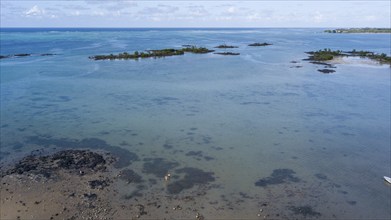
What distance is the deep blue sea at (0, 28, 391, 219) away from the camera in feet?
58.8

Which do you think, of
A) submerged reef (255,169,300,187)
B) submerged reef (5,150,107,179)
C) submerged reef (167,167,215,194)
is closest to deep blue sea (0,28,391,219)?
submerged reef (255,169,300,187)

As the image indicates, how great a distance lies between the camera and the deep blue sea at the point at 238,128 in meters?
17.9

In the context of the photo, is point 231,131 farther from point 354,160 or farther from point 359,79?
point 359,79

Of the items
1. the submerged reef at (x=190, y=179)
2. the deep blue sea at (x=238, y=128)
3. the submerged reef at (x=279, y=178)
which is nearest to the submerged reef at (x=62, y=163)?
the deep blue sea at (x=238, y=128)

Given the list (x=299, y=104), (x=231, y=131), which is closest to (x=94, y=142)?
(x=231, y=131)

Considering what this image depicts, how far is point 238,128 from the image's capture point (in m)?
27.3

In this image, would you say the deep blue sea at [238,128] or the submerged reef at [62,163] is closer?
the deep blue sea at [238,128]

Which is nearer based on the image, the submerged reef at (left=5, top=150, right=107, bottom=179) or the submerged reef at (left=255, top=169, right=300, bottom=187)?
the submerged reef at (left=255, top=169, right=300, bottom=187)

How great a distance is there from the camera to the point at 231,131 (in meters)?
26.6

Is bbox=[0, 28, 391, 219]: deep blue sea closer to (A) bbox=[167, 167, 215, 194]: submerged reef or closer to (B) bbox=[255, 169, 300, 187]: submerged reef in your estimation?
(B) bbox=[255, 169, 300, 187]: submerged reef

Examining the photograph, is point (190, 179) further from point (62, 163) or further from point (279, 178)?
point (62, 163)

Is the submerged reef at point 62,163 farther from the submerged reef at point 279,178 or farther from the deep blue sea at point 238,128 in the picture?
the submerged reef at point 279,178

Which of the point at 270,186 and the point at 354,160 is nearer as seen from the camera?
the point at 270,186

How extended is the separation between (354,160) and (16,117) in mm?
27460
